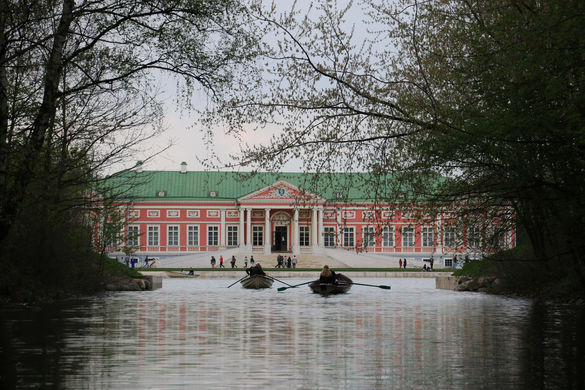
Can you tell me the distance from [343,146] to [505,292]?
54.9 ft

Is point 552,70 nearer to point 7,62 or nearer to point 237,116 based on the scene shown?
point 237,116

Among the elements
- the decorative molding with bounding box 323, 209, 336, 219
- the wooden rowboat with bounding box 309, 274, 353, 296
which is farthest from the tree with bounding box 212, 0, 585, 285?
the wooden rowboat with bounding box 309, 274, 353, 296

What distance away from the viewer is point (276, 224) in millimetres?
100312

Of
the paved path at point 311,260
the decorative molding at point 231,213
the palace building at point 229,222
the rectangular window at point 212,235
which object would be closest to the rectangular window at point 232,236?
the palace building at point 229,222

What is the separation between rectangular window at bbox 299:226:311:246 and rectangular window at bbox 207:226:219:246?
10.2 metres

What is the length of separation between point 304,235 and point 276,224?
146 inches

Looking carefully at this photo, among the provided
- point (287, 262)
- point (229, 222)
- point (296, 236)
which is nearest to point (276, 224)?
point (296, 236)

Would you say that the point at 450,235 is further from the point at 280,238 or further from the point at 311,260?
the point at 280,238

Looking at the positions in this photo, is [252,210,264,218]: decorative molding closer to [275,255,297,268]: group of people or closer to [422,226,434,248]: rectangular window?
[275,255,297,268]: group of people

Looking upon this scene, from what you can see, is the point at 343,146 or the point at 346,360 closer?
the point at 346,360

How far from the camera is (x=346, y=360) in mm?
10594

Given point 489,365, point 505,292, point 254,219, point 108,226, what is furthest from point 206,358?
point 254,219

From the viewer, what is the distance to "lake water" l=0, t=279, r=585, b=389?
8680mm

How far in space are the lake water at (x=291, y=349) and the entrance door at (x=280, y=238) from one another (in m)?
79.1
